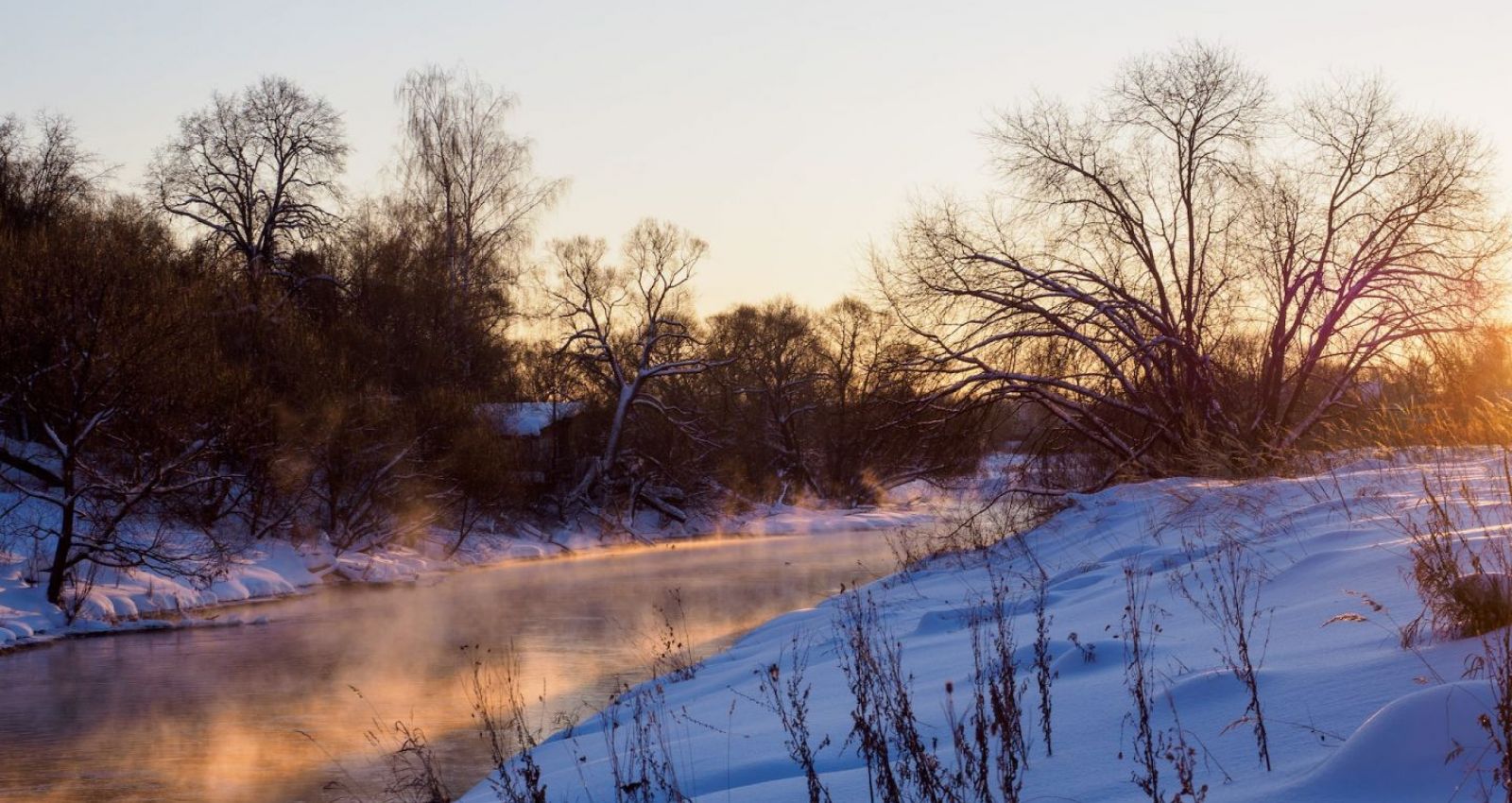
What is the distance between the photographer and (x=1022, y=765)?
16.2 feet

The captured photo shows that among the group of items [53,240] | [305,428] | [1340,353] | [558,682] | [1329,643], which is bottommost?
[558,682]

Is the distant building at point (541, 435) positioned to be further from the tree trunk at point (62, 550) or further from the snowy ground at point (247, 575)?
the tree trunk at point (62, 550)

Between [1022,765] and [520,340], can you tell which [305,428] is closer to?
[520,340]

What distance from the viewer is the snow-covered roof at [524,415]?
36.0m

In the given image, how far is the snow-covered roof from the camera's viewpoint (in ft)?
118

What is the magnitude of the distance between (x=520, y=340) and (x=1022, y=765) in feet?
128

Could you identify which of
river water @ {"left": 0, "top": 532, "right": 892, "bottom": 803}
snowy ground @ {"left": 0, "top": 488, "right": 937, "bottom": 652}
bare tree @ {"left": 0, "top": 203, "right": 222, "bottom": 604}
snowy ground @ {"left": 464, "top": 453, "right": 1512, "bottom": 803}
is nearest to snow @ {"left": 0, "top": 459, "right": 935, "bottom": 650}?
snowy ground @ {"left": 0, "top": 488, "right": 937, "bottom": 652}

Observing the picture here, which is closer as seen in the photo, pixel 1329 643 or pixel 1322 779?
pixel 1322 779

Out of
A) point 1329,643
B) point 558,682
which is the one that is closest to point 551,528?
point 558,682

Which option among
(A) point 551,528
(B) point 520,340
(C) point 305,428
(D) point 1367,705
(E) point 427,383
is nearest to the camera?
(D) point 1367,705

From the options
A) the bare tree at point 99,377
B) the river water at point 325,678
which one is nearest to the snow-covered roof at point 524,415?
the river water at point 325,678

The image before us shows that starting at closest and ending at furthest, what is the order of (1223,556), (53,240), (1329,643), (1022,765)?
(1022,765) → (1329,643) → (1223,556) → (53,240)

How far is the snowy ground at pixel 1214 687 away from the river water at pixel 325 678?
95.7 inches

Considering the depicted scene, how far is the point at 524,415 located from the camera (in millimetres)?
41125
